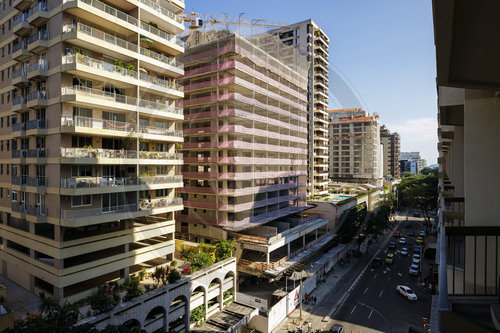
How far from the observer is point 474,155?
26.8ft

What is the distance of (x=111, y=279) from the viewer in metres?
23.0

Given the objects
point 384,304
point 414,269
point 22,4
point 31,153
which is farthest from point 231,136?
point 414,269

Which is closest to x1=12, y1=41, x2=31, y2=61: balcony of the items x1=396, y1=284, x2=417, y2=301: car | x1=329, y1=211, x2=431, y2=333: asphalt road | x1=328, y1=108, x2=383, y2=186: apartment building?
x1=329, y1=211, x2=431, y2=333: asphalt road

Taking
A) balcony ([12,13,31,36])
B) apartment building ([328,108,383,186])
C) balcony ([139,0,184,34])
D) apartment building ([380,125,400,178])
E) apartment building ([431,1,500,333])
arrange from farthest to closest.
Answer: apartment building ([380,125,400,178]) → apartment building ([328,108,383,186]) → balcony ([139,0,184,34]) → balcony ([12,13,31,36]) → apartment building ([431,1,500,333])

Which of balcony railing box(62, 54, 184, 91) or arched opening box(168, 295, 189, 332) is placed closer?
balcony railing box(62, 54, 184, 91)

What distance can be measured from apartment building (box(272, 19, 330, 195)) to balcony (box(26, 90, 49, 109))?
49.3 metres

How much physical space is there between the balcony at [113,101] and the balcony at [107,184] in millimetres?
5286

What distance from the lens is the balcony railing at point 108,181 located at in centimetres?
1961

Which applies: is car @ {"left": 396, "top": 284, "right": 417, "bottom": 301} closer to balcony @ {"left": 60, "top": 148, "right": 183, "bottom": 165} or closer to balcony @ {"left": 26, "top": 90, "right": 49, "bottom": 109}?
balcony @ {"left": 60, "top": 148, "right": 183, "bottom": 165}

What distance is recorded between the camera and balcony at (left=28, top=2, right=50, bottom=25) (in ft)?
68.0

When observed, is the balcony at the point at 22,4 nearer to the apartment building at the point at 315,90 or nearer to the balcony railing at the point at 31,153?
the balcony railing at the point at 31,153

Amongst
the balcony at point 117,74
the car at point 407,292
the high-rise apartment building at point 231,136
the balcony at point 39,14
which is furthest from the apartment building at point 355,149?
the balcony at point 39,14

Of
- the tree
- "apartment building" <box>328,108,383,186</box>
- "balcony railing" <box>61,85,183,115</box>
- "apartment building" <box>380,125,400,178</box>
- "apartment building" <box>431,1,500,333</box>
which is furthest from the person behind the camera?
"apartment building" <box>380,125,400,178</box>

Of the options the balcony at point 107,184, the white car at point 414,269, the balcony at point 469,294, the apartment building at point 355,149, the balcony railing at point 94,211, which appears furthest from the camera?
the apartment building at point 355,149
